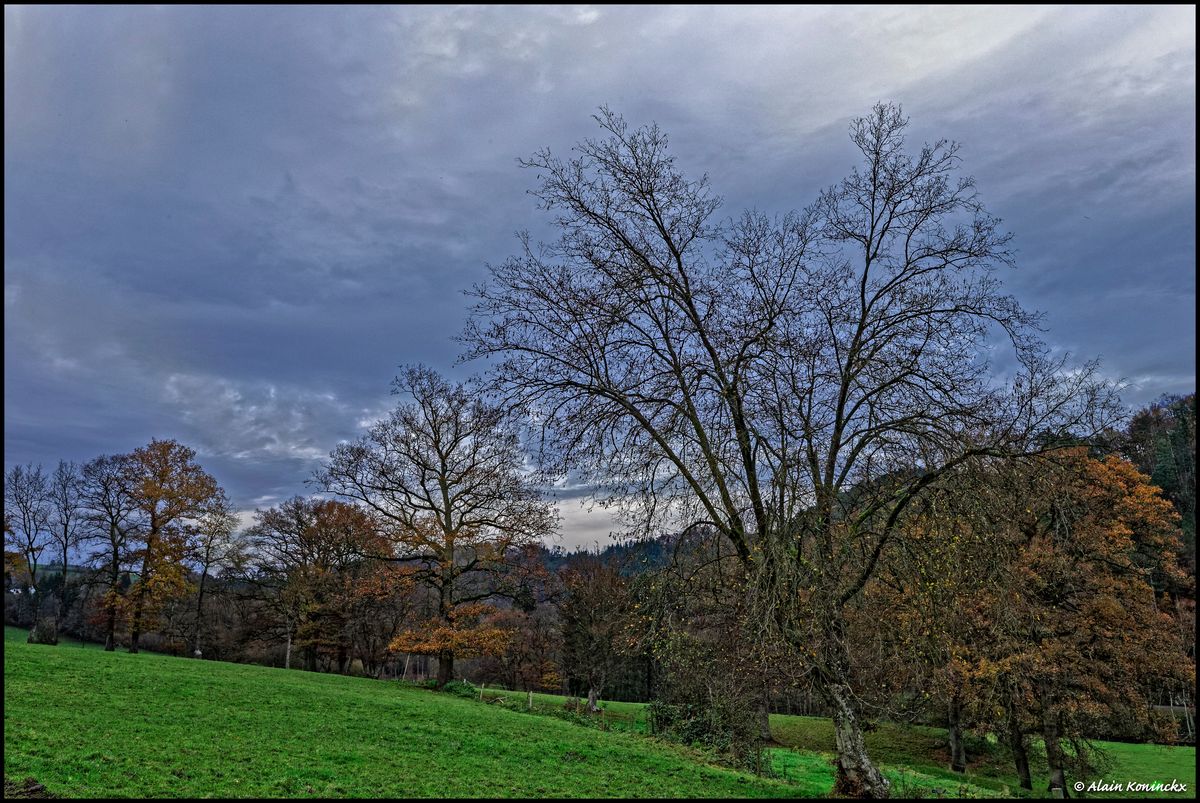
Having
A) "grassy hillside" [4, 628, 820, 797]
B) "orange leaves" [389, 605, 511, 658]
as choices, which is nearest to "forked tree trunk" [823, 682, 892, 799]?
"grassy hillside" [4, 628, 820, 797]

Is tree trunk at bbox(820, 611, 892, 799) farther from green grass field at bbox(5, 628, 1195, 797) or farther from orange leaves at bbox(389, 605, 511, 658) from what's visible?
orange leaves at bbox(389, 605, 511, 658)

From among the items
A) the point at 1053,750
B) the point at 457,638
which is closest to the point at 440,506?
the point at 457,638

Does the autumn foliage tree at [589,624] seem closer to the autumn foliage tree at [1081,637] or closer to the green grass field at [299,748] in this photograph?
the green grass field at [299,748]

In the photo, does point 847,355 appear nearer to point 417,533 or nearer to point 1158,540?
point 1158,540

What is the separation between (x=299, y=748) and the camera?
1196 centimetres

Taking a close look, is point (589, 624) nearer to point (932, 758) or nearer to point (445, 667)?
point (445, 667)

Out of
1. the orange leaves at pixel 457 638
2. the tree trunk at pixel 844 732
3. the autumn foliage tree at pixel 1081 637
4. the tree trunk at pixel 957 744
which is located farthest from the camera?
the orange leaves at pixel 457 638

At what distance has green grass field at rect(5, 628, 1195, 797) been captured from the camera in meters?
9.40

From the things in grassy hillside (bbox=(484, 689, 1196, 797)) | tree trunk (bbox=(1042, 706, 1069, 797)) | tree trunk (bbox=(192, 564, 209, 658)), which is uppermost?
tree trunk (bbox=(192, 564, 209, 658))

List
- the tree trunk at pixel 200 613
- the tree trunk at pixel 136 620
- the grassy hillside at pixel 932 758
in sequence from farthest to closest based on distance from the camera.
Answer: the tree trunk at pixel 200 613 → the tree trunk at pixel 136 620 → the grassy hillside at pixel 932 758

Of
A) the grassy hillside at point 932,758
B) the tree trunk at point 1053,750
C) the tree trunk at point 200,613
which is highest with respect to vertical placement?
the tree trunk at point 200,613

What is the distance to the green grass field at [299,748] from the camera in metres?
9.40

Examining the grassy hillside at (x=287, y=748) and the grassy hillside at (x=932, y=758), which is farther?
the grassy hillside at (x=932, y=758)

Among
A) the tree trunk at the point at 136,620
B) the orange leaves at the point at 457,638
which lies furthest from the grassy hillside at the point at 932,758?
the tree trunk at the point at 136,620
